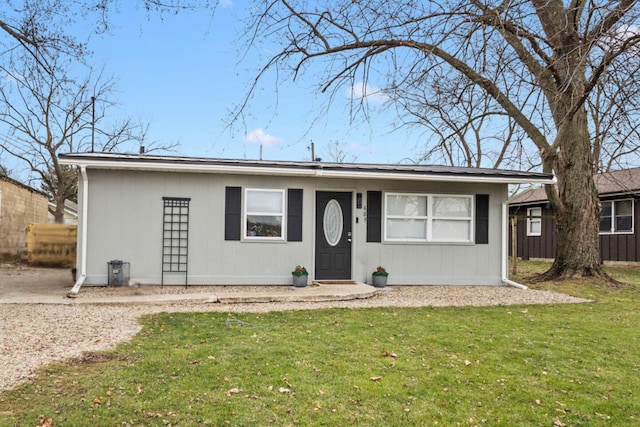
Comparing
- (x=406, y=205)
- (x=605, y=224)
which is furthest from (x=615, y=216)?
(x=406, y=205)

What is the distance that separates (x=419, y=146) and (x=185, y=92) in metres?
7.46

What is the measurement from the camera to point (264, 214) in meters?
9.95

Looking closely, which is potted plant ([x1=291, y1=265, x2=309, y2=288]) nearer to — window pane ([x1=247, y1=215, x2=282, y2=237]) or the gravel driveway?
the gravel driveway

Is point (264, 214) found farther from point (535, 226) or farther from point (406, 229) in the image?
point (535, 226)

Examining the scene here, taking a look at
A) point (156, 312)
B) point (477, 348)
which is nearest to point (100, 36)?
point (156, 312)

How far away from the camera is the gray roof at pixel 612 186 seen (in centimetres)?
1658

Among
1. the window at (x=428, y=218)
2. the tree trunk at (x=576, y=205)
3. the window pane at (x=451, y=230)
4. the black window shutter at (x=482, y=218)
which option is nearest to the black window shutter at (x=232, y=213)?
the window at (x=428, y=218)

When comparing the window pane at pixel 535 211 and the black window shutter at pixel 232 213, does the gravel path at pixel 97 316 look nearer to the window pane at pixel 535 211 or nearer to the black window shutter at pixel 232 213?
the black window shutter at pixel 232 213

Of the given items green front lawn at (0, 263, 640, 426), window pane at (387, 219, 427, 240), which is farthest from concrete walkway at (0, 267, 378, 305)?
green front lawn at (0, 263, 640, 426)

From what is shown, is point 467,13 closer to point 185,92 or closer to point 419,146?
point 419,146

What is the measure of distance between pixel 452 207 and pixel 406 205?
1064mm

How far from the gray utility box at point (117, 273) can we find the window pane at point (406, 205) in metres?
5.52

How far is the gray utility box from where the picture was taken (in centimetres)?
930

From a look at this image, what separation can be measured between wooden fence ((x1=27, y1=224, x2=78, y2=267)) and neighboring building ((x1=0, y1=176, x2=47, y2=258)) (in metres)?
2.24
